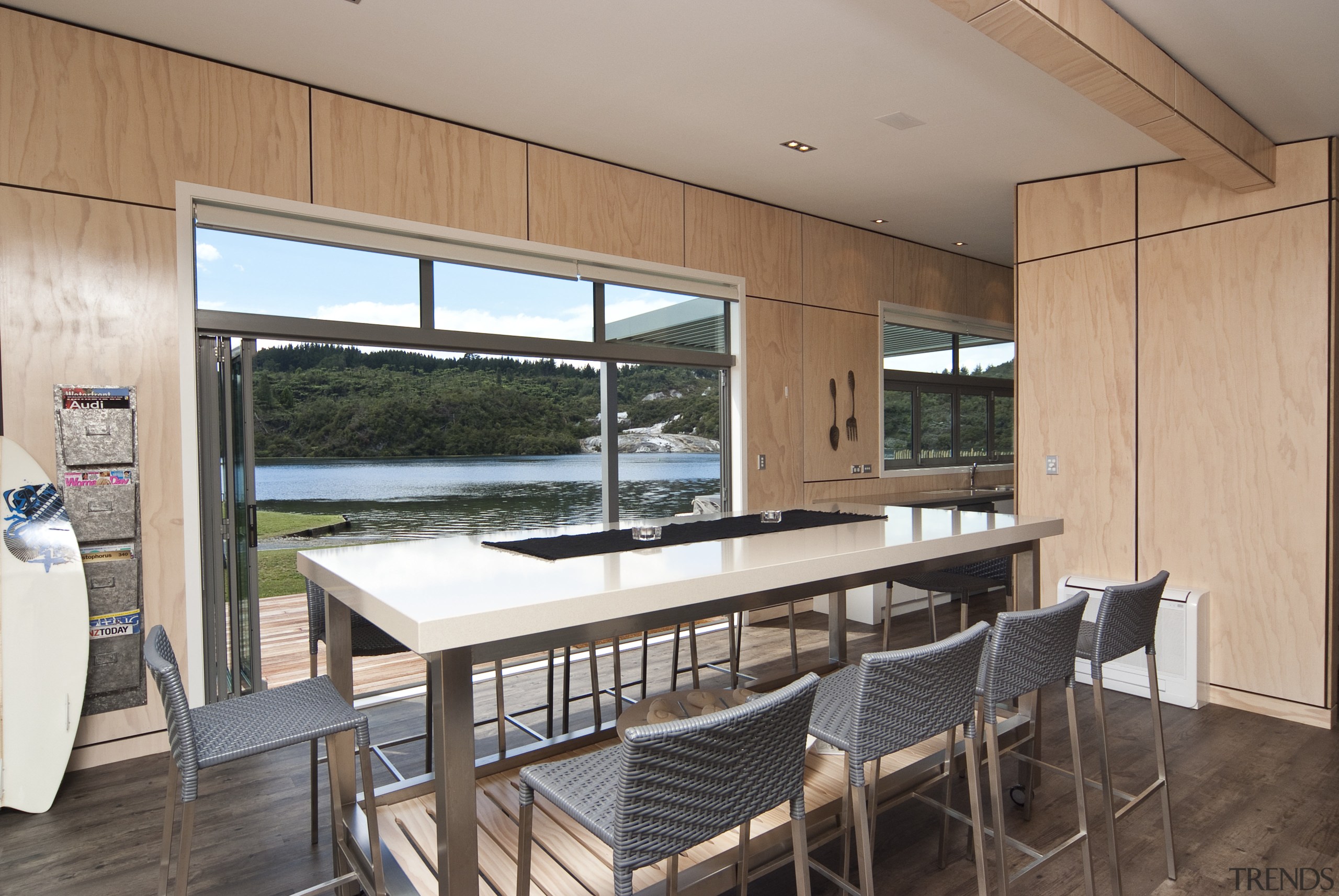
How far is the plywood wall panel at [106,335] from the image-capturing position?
9.41ft

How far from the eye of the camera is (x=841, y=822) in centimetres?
223

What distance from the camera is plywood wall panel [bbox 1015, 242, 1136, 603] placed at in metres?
4.27

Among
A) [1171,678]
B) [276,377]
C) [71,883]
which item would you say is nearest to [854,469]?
[1171,678]

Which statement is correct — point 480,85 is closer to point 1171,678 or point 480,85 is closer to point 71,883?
point 71,883

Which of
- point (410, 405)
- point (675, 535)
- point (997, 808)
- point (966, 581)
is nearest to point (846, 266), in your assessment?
point (966, 581)

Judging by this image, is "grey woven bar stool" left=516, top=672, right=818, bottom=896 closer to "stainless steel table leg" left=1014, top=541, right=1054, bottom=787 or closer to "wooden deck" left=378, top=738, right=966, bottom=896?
"wooden deck" left=378, top=738, right=966, bottom=896

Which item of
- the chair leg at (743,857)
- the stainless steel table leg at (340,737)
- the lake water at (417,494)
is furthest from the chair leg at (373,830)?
the lake water at (417,494)

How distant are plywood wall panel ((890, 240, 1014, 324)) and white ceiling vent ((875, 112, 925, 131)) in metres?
2.39

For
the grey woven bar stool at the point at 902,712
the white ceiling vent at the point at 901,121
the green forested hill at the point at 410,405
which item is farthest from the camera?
the green forested hill at the point at 410,405

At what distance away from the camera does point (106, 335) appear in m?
3.03

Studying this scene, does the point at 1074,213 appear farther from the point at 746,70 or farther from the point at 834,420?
the point at 746,70

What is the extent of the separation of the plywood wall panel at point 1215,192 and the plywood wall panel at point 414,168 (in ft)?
11.5

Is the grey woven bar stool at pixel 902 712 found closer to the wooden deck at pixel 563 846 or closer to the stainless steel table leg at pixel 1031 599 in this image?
the wooden deck at pixel 563 846

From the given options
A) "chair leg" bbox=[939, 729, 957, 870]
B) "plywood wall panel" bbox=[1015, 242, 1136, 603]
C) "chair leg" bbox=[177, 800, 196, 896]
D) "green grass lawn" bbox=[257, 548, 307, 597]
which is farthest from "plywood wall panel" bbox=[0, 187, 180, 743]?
"green grass lawn" bbox=[257, 548, 307, 597]
